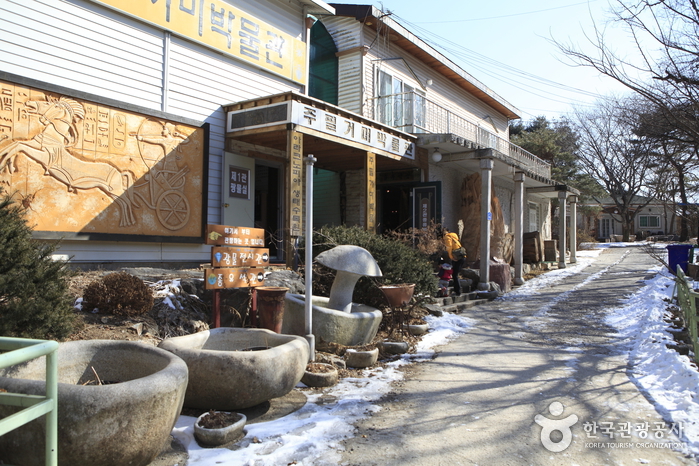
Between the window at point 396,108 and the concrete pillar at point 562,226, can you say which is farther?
the concrete pillar at point 562,226

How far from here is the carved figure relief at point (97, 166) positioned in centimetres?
691

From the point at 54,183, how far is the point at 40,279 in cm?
374

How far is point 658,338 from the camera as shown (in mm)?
6914

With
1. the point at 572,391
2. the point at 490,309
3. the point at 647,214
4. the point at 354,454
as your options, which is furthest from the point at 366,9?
the point at 647,214

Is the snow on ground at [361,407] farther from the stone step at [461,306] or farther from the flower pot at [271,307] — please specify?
the stone step at [461,306]

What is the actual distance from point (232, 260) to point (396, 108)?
1047 cm

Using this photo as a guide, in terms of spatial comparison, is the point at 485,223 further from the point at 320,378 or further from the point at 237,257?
the point at 320,378

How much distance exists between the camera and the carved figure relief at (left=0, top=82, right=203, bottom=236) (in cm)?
691

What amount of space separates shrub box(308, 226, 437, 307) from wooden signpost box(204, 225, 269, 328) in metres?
1.97

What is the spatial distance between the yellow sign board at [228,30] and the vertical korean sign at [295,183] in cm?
288

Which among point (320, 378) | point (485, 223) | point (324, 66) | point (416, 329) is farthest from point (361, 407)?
point (324, 66)

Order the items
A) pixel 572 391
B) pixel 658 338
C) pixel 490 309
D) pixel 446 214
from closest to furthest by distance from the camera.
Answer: pixel 572 391, pixel 658 338, pixel 490 309, pixel 446 214

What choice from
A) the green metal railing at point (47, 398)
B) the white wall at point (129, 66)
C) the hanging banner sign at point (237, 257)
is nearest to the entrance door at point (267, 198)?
the white wall at point (129, 66)

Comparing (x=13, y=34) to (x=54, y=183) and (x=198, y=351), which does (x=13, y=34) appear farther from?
(x=198, y=351)
